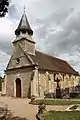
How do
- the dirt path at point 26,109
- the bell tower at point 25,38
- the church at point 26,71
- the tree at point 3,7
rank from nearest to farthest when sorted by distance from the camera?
1. the tree at point 3,7
2. the dirt path at point 26,109
3. the church at point 26,71
4. the bell tower at point 25,38

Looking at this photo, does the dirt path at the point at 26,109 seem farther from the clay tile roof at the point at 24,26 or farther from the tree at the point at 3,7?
the clay tile roof at the point at 24,26

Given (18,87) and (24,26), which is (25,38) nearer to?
(24,26)

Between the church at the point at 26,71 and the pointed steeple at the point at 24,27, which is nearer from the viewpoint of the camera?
the church at the point at 26,71

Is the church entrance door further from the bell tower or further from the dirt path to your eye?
the dirt path

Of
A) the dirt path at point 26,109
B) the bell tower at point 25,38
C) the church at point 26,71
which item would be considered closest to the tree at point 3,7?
the dirt path at point 26,109

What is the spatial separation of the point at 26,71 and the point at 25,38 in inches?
203

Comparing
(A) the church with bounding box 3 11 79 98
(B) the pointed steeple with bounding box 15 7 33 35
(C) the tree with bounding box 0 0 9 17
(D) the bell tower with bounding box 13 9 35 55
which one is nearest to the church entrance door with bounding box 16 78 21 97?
(A) the church with bounding box 3 11 79 98

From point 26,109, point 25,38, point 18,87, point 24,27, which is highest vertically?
point 24,27

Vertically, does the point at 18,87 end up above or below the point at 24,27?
below

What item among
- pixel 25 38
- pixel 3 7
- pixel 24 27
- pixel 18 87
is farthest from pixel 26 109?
pixel 24 27

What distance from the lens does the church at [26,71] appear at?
105ft

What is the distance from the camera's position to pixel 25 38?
3400 cm

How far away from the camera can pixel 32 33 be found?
36.2 meters

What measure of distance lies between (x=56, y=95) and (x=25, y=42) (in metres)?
9.53
